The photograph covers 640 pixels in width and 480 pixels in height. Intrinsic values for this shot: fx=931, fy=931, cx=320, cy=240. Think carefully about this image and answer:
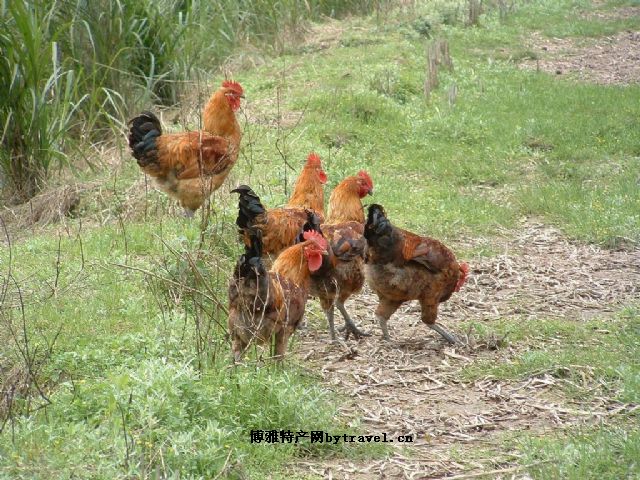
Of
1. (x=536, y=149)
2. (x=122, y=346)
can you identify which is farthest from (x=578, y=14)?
(x=122, y=346)

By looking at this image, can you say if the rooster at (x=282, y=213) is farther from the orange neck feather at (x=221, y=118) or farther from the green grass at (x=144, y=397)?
the orange neck feather at (x=221, y=118)

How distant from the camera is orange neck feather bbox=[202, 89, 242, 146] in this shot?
9.81 metres

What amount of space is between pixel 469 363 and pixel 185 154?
151 inches

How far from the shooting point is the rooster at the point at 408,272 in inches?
279

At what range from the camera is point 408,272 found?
7258 millimetres

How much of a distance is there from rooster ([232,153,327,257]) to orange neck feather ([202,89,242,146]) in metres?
1.78

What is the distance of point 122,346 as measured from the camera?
6.36 meters

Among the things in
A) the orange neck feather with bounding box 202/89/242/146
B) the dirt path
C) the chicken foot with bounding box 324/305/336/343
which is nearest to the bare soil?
the dirt path

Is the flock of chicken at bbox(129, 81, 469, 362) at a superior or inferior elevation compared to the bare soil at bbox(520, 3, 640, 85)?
inferior

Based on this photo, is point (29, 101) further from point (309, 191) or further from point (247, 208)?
point (247, 208)

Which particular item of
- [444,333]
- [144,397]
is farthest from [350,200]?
[144,397]

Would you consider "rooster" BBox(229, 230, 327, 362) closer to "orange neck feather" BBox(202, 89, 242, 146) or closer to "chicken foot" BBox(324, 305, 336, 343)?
"chicken foot" BBox(324, 305, 336, 343)

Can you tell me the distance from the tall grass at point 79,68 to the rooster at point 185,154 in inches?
64.4

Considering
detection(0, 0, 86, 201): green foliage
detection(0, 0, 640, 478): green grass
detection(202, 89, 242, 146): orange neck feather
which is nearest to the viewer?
detection(0, 0, 640, 478): green grass
